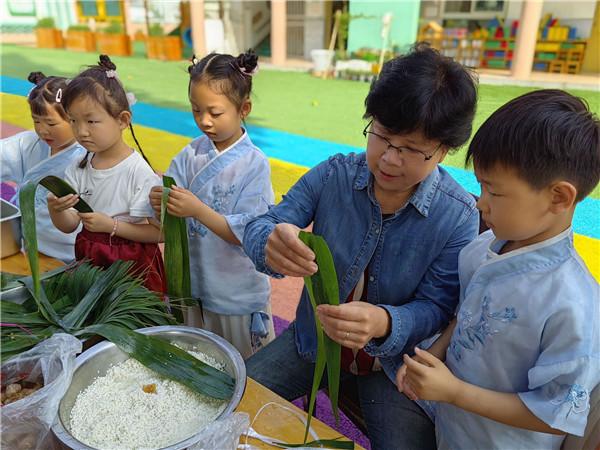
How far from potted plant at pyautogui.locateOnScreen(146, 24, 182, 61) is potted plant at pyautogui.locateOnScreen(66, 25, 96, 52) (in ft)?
9.64

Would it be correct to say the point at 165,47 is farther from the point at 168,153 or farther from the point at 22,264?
the point at 22,264

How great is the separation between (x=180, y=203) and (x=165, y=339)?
1.82ft

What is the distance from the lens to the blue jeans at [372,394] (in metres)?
1.40

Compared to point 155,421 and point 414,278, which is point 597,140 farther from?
point 155,421

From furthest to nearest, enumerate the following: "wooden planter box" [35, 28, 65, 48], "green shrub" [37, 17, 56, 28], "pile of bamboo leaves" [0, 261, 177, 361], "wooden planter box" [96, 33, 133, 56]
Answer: "green shrub" [37, 17, 56, 28] → "wooden planter box" [35, 28, 65, 48] → "wooden planter box" [96, 33, 133, 56] → "pile of bamboo leaves" [0, 261, 177, 361]

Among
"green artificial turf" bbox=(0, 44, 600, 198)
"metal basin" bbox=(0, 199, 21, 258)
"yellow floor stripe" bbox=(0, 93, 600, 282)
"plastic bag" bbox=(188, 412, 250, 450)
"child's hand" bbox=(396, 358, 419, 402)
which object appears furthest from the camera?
"green artificial turf" bbox=(0, 44, 600, 198)

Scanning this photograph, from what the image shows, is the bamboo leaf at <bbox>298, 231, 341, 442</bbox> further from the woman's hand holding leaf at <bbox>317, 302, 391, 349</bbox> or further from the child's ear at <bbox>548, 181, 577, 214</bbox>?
the child's ear at <bbox>548, 181, 577, 214</bbox>

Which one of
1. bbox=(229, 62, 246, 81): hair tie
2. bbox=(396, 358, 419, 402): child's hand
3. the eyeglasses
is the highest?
bbox=(229, 62, 246, 81): hair tie

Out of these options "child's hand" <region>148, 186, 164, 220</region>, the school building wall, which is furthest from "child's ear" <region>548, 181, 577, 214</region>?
the school building wall

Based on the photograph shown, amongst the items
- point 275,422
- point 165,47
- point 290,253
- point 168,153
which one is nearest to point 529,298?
point 290,253

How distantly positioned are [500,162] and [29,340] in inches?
54.3

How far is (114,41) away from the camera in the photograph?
62.0 ft

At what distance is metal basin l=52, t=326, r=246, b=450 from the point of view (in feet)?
3.45

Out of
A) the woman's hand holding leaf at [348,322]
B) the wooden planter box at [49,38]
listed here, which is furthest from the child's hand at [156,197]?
the wooden planter box at [49,38]
